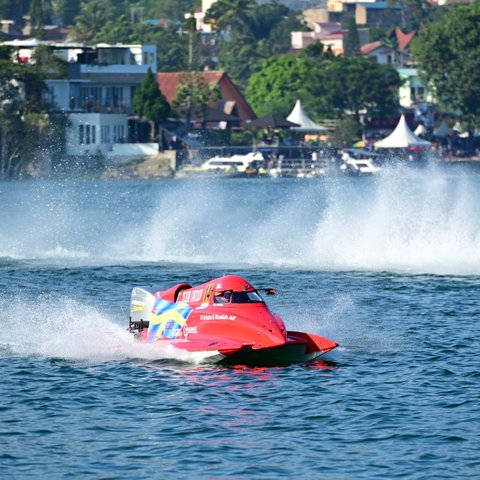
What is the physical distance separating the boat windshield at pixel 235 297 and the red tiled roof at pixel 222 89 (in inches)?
4982

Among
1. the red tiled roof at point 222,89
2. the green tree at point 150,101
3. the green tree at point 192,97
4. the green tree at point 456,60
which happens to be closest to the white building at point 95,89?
the green tree at point 150,101

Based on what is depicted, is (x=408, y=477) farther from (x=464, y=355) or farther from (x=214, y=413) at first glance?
(x=464, y=355)

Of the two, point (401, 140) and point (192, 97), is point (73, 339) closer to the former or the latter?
point (192, 97)

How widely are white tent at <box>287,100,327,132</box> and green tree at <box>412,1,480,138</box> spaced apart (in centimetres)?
1849

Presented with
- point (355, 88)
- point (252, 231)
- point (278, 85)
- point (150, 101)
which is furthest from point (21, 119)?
point (252, 231)

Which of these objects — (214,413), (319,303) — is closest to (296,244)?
(319,303)

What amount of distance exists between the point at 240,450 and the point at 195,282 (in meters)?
21.3

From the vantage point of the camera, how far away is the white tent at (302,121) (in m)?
147

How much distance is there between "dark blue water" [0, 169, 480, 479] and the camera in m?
22.9

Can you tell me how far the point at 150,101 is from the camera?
5128 inches

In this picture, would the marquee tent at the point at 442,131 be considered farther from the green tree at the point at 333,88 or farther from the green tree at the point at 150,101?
the green tree at the point at 150,101

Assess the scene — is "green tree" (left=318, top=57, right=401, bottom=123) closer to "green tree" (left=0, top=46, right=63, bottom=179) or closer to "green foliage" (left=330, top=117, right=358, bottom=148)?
"green foliage" (left=330, top=117, right=358, bottom=148)

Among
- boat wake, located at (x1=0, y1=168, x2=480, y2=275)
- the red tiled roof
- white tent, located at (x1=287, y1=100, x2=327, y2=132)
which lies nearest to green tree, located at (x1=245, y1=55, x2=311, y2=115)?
the red tiled roof

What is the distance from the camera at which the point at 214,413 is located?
2545 centimetres
